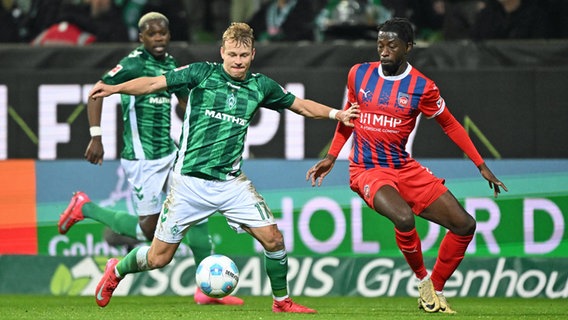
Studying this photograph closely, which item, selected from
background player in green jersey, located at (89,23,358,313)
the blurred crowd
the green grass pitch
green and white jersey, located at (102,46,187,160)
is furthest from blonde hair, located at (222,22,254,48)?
the blurred crowd

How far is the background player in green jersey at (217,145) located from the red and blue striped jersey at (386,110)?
61cm

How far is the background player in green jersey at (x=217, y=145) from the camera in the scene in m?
8.41

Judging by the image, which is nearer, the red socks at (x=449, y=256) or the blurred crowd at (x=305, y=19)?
the red socks at (x=449, y=256)

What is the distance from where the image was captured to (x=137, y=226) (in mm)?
10391

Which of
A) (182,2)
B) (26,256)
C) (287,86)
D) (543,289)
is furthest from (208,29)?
(543,289)

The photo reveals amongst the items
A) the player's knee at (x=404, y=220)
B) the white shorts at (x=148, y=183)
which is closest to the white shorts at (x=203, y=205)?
the player's knee at (x=404, y=220)

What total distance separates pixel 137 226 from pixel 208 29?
445 centimetres

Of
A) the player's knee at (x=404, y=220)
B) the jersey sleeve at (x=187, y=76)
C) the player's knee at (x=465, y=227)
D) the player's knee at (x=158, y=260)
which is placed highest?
the jersey sleeve at (x=187, y=76)

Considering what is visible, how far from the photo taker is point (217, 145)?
8.45 meters

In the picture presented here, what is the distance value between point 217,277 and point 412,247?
55.0 inches

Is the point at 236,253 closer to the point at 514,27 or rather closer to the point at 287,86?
the point at 287,86

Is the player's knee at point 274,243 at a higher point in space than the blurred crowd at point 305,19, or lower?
lower

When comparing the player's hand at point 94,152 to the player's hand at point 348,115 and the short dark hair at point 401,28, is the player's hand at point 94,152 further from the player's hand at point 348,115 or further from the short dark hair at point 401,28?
the short dark hair at point 401,28

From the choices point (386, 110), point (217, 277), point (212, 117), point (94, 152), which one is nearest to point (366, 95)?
point (386, 110)
